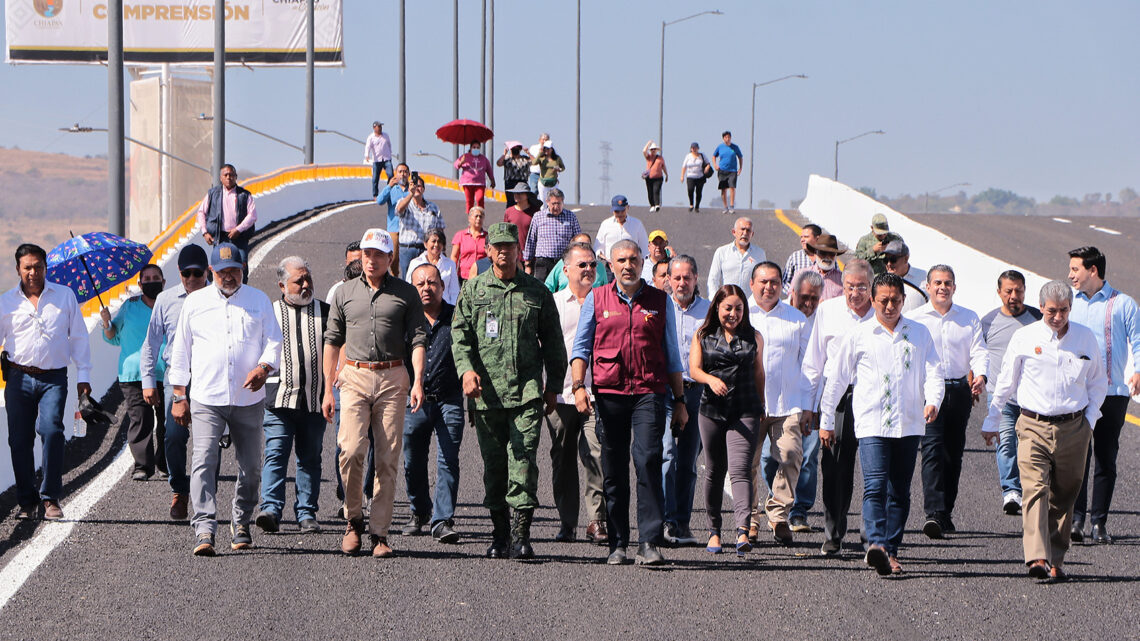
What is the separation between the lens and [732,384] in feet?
30.3

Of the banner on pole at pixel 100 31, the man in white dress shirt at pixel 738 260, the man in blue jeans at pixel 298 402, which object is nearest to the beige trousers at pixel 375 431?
the man in blue jeans at pixel 298 402

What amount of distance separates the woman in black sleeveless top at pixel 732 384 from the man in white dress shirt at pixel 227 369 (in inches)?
105

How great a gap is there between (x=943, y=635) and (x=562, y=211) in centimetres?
914

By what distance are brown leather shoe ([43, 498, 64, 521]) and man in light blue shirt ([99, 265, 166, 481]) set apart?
4.80ft

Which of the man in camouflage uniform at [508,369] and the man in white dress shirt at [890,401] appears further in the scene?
the man in camouflage uniform at [508,369]

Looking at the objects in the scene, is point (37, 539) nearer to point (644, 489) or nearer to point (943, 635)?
point (644, 489)

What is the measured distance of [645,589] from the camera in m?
8.10

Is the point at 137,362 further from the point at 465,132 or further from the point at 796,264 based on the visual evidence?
the point at 465,132

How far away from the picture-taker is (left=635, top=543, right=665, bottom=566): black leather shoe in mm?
8656

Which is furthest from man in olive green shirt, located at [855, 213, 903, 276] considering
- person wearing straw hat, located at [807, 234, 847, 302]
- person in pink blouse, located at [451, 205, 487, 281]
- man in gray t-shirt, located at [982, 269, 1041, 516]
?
person in pink blouse, located at [451, 205, 487, 281]

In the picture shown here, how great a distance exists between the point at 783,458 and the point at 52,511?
188 inches

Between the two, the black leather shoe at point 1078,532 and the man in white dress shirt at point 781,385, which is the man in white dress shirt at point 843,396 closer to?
the man in white dress shirt at point 781,385

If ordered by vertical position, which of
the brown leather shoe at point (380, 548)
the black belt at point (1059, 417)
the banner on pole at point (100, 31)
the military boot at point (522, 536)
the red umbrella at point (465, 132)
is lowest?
the brown leather shoe at point (380, 548)

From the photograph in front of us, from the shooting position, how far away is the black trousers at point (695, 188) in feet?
111
